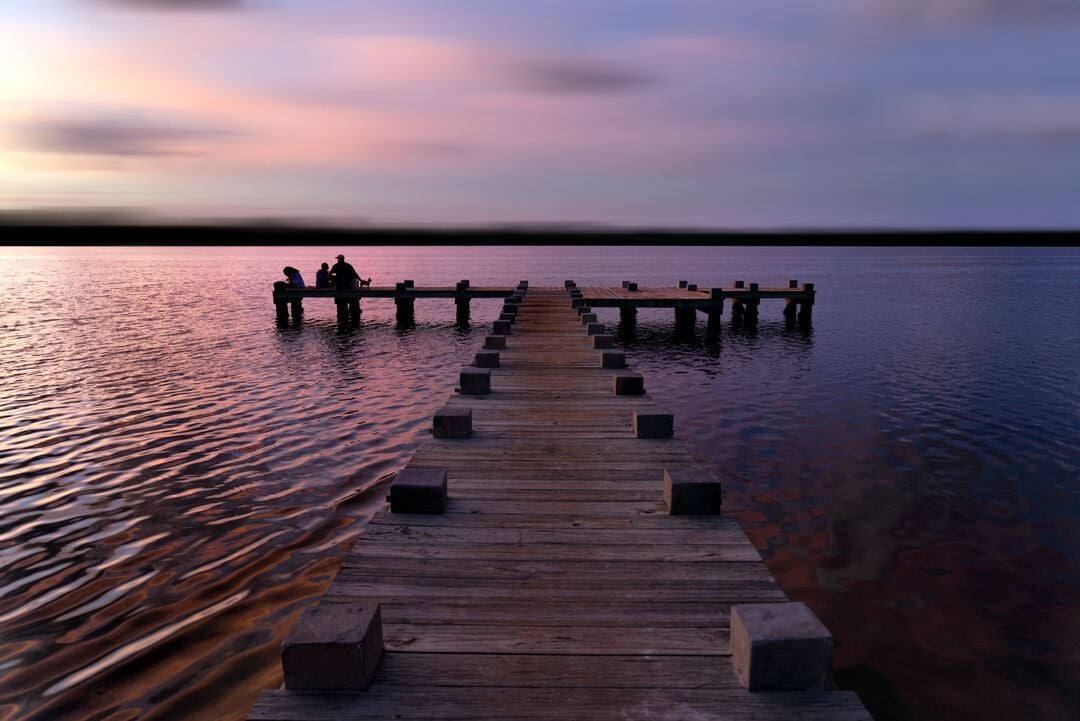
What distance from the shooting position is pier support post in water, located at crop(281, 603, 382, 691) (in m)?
3.32

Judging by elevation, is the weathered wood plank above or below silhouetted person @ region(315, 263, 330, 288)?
below

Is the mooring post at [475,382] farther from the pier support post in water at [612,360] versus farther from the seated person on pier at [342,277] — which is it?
the seated person on pier at [342,277]

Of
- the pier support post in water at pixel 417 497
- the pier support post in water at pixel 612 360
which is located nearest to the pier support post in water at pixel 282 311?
the pier support post in water at pixel 612 360

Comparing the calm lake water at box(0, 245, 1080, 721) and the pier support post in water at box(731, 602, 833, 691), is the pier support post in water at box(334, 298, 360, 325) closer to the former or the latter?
the calm lake water at box(0, 245, 1080, 721)

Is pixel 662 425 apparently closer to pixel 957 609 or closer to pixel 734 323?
pixel 957 609

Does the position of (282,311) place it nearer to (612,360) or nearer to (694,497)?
(612,360)

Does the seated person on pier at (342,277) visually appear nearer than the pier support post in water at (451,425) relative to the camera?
No

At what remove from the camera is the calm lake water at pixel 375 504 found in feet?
20.6

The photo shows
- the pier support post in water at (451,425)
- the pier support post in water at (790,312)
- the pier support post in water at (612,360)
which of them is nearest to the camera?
the pier support post in water at (451,425)

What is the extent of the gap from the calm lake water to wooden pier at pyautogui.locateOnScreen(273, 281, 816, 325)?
4737mm

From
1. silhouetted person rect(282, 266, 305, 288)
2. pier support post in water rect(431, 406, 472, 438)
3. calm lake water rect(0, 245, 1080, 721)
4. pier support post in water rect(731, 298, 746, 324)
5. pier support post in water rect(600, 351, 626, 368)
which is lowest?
calm lake water rect(0, 245, 1080, 721)

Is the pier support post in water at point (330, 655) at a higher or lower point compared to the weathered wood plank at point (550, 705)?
higher

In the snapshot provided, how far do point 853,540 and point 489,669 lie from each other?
7.66m

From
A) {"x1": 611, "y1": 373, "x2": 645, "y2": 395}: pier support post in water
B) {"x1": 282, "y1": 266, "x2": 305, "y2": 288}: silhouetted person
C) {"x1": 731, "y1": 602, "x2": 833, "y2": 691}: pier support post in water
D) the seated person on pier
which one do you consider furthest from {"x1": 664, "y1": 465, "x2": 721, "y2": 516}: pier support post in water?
{"x1": 282, "y1": 266, "x2": 305, "y2": 288}: silhouetted person
